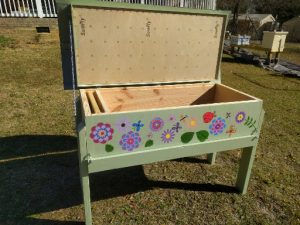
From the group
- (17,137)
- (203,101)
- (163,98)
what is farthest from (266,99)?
(17,137)

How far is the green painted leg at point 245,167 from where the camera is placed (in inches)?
112

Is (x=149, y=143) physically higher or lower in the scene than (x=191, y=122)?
lower

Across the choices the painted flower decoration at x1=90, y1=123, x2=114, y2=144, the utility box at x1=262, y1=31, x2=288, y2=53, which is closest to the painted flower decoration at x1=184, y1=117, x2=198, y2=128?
the painted flower decoration at x1=90, y1=123, x2=114, y2=144

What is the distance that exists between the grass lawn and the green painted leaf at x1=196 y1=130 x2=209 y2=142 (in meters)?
0.89

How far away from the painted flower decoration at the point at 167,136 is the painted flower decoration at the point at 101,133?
19.0 inches

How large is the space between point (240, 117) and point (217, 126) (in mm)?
257

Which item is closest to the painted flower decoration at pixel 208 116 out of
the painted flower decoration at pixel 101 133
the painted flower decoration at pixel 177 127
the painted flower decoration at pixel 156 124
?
the painted flower decoration at pixel 177 127

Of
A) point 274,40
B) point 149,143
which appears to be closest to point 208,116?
point 149,143

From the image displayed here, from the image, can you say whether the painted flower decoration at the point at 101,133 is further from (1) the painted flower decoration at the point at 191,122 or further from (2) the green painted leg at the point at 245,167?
(2) the green painted leg at the point at 245,167

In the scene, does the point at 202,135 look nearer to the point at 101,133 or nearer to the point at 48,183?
the point at 101,133

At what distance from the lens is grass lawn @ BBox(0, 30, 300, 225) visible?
108 inches

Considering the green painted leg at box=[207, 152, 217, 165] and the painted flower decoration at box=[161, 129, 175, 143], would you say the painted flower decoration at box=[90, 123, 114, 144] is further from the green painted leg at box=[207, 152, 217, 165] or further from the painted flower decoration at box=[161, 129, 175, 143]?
the green painted leg at box=[207, 152, 217, 165]

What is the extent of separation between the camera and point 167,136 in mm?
2326

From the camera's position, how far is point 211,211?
2.83 metres
